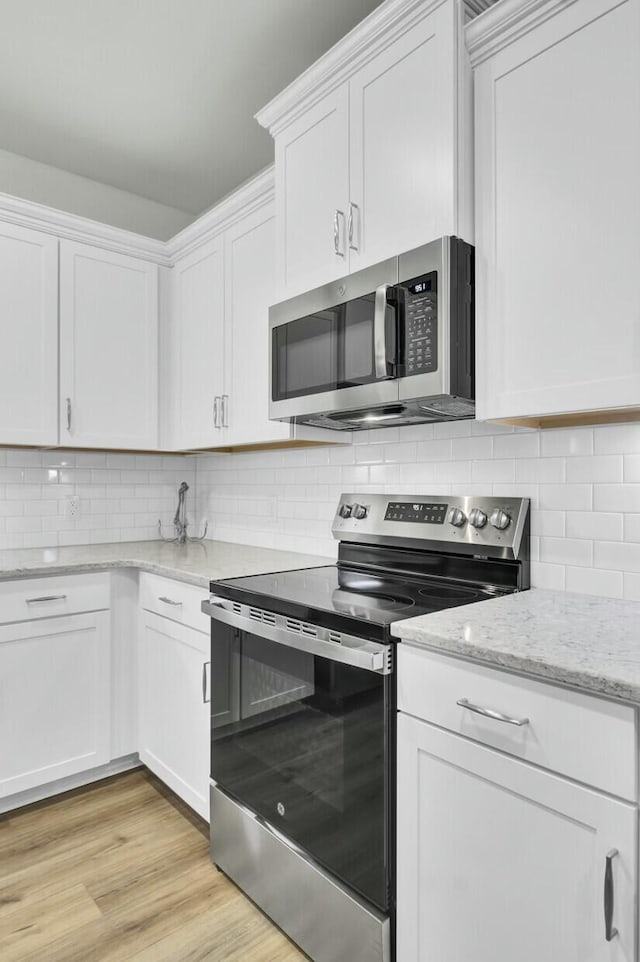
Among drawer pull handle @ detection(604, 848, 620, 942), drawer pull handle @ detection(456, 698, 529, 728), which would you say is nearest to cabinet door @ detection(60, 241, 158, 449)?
drawer pull handle @ detection(456, 698, 529, 728)

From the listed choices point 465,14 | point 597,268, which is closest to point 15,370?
point 465,14

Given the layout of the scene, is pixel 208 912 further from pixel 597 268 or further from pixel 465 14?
pixel 465 14

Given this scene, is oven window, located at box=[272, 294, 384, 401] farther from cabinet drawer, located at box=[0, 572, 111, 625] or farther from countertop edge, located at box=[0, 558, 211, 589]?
cabinet drawer, located at box=[0, 572, 111, 625]

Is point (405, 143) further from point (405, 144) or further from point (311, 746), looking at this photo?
point (311, 746)

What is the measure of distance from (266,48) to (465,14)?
87cm

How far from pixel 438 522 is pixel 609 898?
1057 mm

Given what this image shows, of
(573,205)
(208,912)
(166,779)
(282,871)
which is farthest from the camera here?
(166,779)

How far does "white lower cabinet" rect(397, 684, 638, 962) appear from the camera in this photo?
0.92 metres

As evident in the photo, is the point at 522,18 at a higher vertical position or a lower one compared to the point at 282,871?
higher

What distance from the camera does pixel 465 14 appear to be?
1.45 meters

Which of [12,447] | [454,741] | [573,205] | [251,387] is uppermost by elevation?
[573,205]

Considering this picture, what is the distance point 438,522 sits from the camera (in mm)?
1827

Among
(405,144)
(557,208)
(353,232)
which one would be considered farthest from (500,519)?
(405,144)

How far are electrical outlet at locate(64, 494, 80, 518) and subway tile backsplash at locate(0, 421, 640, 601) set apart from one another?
0.02 m
